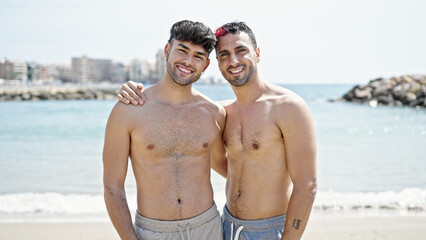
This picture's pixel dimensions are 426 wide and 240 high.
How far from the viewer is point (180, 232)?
291 cm

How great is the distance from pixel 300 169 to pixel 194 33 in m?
1.19

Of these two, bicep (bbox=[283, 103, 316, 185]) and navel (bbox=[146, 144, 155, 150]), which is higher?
bicep (bbox=[283, 103, 316, 185])

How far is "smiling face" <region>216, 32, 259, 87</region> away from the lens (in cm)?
308

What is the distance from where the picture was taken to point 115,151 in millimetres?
2828

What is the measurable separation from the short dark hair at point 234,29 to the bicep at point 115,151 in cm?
98

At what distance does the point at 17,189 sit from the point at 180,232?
7.26 metres

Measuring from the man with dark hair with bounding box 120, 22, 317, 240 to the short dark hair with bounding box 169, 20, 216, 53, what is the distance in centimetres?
18

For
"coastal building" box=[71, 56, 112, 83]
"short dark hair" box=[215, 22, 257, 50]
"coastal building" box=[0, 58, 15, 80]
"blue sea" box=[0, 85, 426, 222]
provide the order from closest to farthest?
"short dark hair" box=[215, 22, 257, 50], "blue sea" box=[0, 85, 426, 222], "coastal building" box=[0, 58, 15, 80], "coastal building" box=[71, 56, 112, 83]

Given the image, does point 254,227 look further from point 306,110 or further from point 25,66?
point 25,66

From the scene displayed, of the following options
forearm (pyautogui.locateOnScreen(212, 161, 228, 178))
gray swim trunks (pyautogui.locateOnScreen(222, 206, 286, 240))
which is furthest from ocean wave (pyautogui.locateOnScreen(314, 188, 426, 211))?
gray swim trunks (pyautogui.locateOnScreen(222, 206, 286, 240))

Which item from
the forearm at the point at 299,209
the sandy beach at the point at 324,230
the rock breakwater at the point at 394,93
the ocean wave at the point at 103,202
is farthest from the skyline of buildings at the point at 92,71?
the forearm at the point at 299,209

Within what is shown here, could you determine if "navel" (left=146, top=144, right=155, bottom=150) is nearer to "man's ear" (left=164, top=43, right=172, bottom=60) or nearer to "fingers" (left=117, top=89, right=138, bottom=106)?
"fingers" (left=117, top=89, right=138, bottom=106)

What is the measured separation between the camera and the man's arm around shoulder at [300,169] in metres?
2.87

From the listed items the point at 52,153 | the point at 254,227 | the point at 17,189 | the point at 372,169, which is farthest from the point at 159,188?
the point at 52,153
